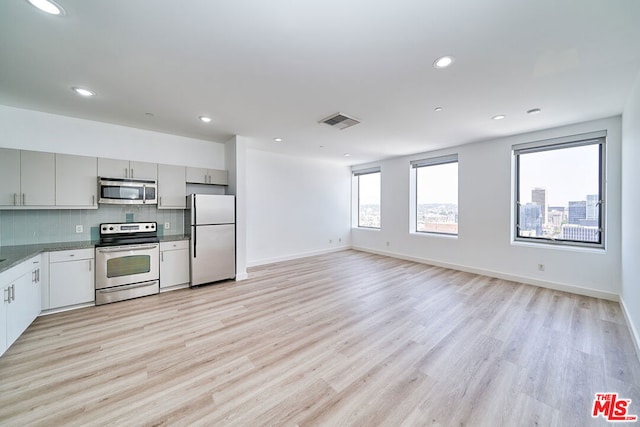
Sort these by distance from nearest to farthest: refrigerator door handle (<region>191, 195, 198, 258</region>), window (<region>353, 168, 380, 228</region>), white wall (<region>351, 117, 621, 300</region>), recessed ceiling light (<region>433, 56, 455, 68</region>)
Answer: recessed ceiling light (<region>433, 56, 455, 68</region>), white wall (<region>351, 117, 621, 300</region>), refrigerator door handle (<region>191, 195, 198, 258</region>), window (<region>353, 168, 380, 228</region>)

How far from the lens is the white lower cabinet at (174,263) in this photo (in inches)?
151

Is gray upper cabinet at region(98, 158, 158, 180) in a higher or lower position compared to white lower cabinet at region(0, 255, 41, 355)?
higher

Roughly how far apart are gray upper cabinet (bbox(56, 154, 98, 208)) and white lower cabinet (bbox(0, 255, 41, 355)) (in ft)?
2.86

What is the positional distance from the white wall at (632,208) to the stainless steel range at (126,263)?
5.81 meters

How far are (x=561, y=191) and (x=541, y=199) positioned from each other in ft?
0.94

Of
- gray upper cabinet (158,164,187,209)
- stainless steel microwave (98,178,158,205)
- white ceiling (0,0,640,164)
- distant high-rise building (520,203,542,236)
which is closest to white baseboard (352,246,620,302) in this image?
distant high-rise building (520,203,542,236)

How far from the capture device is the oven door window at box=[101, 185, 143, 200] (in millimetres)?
3514

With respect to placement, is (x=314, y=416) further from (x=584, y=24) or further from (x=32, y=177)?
(x=32, y=177)

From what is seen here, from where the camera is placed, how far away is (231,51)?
2031mm

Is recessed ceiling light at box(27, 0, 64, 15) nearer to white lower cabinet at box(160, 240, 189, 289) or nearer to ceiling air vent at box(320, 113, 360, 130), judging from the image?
ceiling air vent at box(320, 113, 360, 130)

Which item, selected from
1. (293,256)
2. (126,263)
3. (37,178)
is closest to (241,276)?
(126,263)

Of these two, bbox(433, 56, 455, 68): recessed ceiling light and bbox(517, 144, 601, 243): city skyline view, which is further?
bbox(517, 144, 601, 243): city skyline view

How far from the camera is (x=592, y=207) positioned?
3.73 meters

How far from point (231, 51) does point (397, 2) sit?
1.35m
